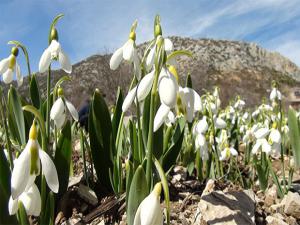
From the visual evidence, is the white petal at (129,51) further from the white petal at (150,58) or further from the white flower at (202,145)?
the white flower at (202,145)

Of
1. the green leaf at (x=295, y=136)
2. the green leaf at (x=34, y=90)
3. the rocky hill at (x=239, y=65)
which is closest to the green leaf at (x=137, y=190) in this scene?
the green leaf at (x=34, y=90)

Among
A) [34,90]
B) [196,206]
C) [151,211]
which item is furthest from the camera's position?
[34,90]

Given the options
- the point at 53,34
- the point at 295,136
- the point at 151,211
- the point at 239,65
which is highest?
the point at 239,65

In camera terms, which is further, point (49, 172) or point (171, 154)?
point (171, 154)

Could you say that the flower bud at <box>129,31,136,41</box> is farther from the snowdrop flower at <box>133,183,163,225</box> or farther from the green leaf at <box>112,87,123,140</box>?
the snowdrop flower at <box>133,183,163,225</box>

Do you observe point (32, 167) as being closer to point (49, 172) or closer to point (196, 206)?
point (49, 172)

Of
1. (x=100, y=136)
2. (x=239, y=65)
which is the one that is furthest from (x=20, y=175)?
(x=239, y=65)

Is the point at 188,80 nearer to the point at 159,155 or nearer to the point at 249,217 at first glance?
the point at 159,155
